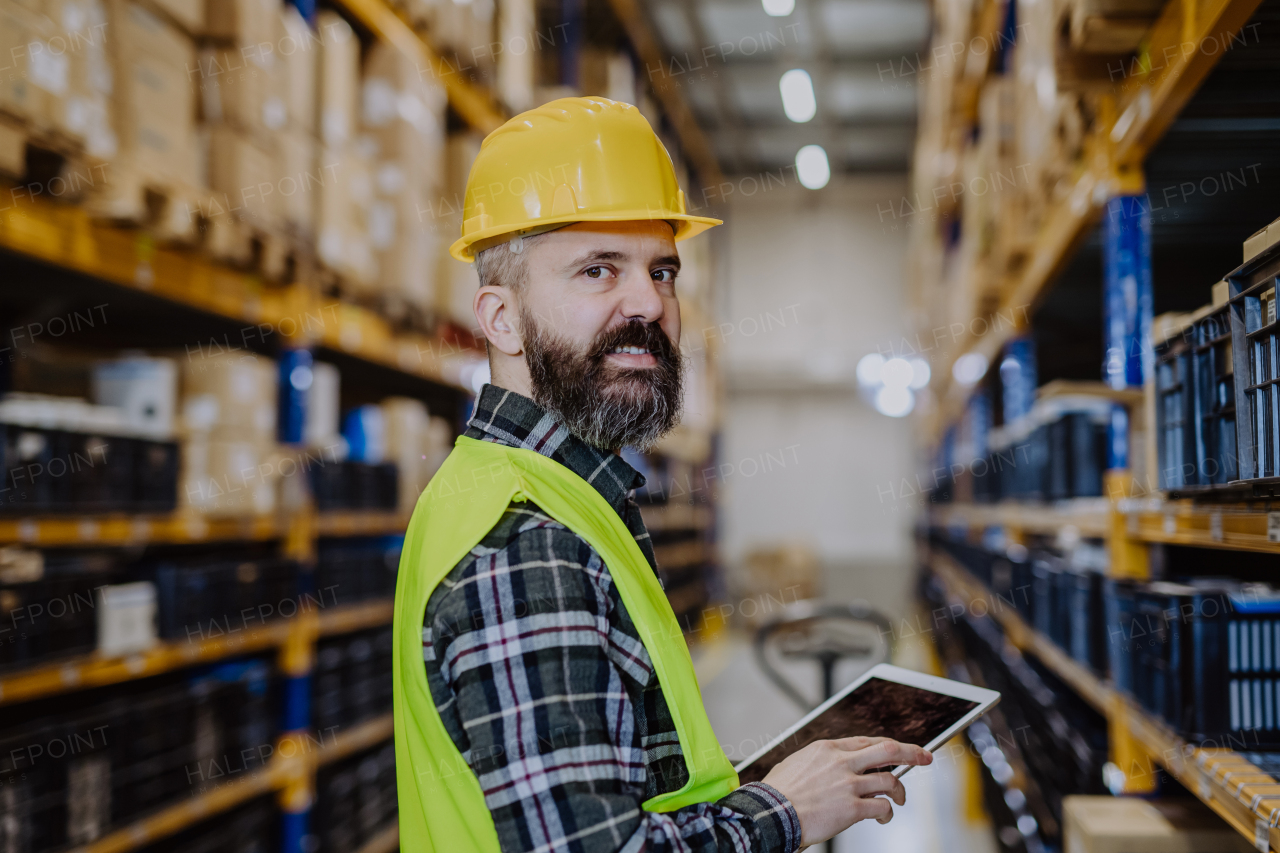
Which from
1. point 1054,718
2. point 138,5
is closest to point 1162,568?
point 1054,718

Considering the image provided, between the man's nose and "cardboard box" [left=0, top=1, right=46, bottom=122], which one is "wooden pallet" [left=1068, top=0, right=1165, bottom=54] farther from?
"cardboard box" [left=0, top=1, right=46, bottom=122]

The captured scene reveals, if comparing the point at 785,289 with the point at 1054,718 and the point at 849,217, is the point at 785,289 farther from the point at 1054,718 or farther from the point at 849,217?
the point at 1054,718

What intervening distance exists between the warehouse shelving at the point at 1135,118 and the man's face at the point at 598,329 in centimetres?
109

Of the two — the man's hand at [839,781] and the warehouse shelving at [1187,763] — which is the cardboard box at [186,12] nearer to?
the man's hand at [839,781]

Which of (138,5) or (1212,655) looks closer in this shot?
(1212,655)

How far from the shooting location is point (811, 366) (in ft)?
44.3

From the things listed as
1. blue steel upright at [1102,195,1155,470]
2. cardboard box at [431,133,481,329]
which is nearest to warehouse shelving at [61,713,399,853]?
cardboard box at [431,133,481,329]

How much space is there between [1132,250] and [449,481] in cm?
192

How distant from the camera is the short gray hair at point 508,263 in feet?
4.67

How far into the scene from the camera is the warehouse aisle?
492 centimetres

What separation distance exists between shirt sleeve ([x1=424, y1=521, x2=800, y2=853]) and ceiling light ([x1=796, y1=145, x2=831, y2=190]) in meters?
10.9

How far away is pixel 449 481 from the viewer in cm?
132

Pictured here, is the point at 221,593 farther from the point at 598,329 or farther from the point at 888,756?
the point at 888,756

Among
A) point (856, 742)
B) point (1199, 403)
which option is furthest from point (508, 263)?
point (1199, 403)
